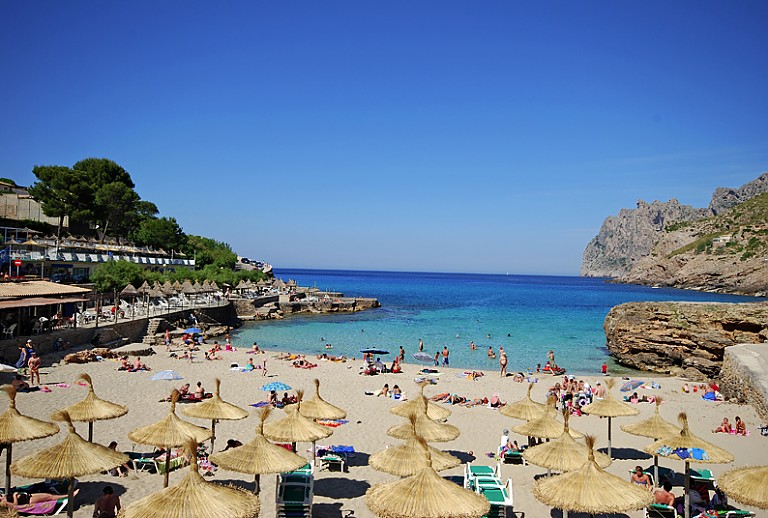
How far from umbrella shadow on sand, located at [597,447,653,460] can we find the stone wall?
5.52 meters

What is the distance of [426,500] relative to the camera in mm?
6609

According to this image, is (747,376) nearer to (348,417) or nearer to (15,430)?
(348,417)

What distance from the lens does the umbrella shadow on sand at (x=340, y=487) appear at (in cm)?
1087

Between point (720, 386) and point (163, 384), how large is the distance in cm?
2258

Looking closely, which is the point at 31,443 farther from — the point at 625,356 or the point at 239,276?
the point at 239,276

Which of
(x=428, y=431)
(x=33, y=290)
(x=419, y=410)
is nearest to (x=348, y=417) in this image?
(x=419, y=410)

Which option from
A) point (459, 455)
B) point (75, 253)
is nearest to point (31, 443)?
point (459, 455)

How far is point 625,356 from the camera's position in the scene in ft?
99.7

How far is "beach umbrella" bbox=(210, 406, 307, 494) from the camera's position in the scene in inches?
335

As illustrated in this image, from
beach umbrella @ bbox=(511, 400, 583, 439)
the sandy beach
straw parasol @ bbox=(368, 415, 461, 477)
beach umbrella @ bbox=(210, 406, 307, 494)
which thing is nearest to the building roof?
the sandy beach

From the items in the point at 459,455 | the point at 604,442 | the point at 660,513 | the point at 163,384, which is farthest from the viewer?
the point at 163,384

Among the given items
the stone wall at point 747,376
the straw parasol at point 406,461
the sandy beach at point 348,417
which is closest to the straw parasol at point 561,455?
the sandy beach at point 348,417

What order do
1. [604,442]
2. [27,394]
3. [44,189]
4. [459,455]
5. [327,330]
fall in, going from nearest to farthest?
[459,455] → [604,442] → [27,394] → [327,330] → [44,189]

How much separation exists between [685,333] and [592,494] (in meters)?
23.5
